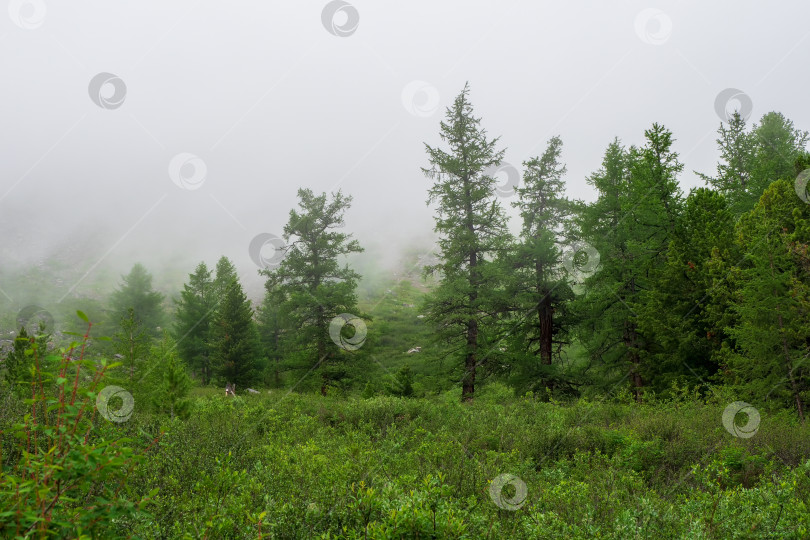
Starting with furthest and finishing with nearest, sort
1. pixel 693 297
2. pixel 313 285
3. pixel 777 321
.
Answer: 1. pixel 313 285
2. pixel 693 297
3. pixel 777 321

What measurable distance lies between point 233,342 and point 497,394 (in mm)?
19563

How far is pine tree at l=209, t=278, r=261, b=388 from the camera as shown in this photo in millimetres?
28172

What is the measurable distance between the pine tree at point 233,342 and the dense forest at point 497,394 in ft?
0.49

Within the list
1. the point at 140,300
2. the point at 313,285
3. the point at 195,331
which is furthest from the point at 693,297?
the point at 140,300

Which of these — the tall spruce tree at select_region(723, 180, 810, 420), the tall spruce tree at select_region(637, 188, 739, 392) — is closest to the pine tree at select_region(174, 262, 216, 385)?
the tall spruce tree at select_region(637, 188, 739, 392)

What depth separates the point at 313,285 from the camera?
2538 cm

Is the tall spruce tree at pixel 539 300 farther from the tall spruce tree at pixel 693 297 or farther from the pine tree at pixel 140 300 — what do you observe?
the pine tree at pixel 140 300

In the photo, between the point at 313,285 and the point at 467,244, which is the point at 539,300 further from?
the point at 313,285

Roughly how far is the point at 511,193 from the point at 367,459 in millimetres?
19514

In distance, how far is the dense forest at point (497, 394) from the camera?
3498mm

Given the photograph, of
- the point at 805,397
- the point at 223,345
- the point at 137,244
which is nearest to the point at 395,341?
the point at 223,345

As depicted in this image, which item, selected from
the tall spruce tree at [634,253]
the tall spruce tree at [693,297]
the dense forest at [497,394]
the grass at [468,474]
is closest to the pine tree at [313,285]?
the dense forest at [497,394]

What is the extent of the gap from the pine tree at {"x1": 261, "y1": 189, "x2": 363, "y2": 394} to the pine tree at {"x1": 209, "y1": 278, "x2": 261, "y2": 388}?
455 cm

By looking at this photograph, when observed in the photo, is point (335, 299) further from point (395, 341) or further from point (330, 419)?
point (395, 341)
